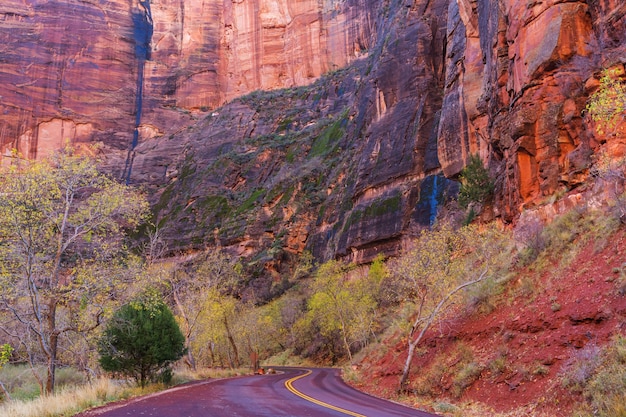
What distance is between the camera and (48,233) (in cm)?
1473

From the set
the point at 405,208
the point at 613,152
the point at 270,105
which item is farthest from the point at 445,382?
the point at 270,105

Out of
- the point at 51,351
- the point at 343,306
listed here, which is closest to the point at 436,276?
the point at 51,351

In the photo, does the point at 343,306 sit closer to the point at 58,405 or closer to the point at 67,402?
the point at 67,402

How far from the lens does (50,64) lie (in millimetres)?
109688

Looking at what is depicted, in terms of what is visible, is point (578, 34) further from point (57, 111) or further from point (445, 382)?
point (57, 111)

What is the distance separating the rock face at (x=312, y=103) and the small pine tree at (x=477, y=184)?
33.0 inches

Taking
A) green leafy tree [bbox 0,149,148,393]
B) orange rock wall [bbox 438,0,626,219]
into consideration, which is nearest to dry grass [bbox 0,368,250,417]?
green leafy tree [bbox 0,149,148,393]

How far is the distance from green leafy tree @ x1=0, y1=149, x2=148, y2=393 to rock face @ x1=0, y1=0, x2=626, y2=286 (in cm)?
2036

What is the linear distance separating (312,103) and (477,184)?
237 feet

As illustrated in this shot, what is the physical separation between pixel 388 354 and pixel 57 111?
106492mm

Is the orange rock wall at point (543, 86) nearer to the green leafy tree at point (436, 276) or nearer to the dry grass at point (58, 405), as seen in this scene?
the green leafy tree at point (436, 276)

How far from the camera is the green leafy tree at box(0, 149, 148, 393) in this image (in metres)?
13.6

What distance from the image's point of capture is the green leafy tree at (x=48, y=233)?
44.7ft

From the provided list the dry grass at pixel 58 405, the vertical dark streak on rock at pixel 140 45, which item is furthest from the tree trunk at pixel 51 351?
the vertical dark streak on rock at pixel 140 45
